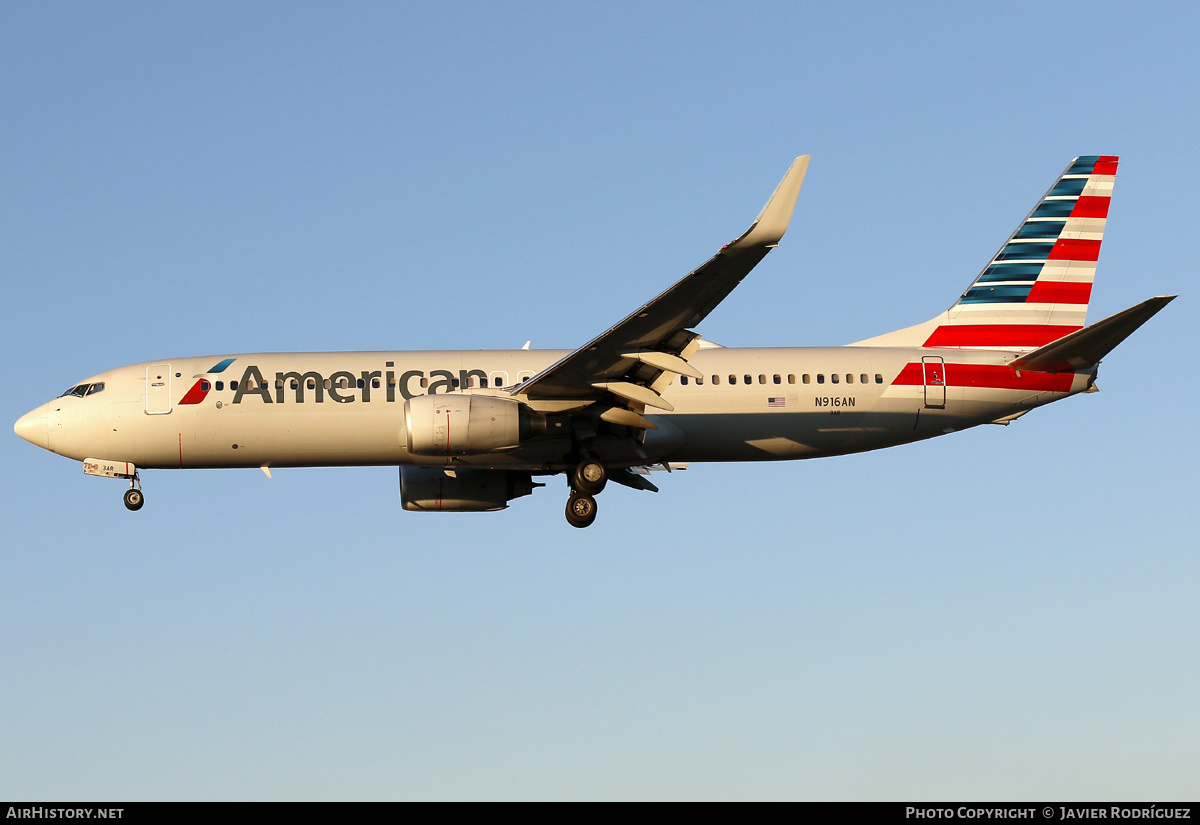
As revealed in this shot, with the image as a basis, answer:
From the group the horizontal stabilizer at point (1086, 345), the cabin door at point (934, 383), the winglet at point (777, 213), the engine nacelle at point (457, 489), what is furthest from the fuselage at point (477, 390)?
the winglet at point (777, 213)

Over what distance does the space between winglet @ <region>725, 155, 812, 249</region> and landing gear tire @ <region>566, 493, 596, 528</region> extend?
28.6 ft

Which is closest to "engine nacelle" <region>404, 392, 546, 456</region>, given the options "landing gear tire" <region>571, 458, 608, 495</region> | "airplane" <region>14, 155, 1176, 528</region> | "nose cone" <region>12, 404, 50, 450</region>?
"airplane" <region>14, 155, 1176, 528</region>

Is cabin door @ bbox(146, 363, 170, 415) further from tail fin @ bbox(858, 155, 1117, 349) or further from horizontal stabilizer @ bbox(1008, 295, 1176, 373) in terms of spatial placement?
horizontal stabilizer @ bbox(1008, 295, 1176, 373)

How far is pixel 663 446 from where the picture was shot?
2839 centimetres

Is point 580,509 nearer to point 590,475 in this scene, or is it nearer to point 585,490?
point 585,490

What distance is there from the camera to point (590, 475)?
28.0 m

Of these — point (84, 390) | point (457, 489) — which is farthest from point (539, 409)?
point (84, 390)

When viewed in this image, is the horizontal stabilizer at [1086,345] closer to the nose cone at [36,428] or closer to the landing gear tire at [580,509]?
the landing gear tire at [580,509]

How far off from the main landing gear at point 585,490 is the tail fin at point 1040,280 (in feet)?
24.6

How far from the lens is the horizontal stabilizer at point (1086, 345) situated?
2592 centimetres

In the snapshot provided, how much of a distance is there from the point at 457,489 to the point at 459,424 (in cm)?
468

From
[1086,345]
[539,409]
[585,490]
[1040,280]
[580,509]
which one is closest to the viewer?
[539,409]

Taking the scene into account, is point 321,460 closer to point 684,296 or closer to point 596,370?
point 596,370
